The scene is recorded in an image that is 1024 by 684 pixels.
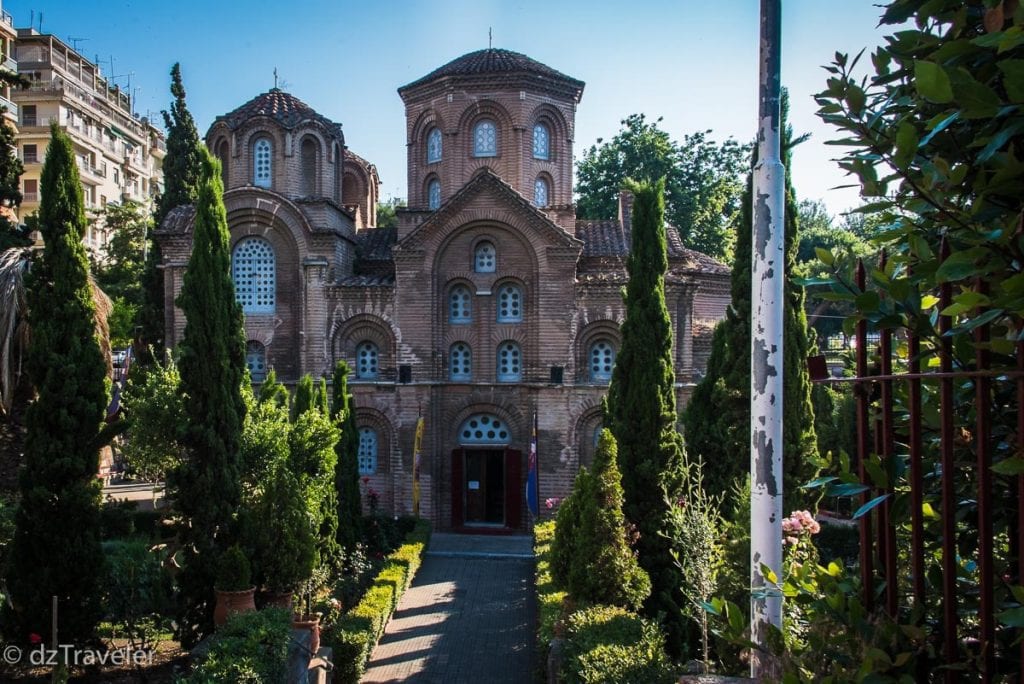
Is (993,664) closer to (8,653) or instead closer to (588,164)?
(8,653)

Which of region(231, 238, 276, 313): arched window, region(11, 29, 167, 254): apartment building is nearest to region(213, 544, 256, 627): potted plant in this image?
region(231, 238, 276, 313): arched window

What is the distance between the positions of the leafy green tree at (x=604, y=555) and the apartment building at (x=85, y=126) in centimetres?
3453

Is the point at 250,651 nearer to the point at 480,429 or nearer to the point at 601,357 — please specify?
the point at 480,429

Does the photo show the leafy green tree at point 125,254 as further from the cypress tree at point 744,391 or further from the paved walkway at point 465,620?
the cypress tree at point 744,391

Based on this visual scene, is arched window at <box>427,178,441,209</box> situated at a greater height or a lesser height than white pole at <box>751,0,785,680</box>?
greater

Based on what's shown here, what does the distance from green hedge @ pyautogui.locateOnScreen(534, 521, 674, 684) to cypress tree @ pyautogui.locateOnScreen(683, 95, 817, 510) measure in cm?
515

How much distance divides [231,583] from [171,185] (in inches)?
787

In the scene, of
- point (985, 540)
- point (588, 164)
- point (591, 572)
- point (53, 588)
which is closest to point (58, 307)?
point (53, 588)

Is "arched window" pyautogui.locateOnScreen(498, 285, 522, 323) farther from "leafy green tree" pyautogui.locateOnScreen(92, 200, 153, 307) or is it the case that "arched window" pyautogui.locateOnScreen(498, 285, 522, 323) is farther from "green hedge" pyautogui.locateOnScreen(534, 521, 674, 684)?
"leafy green tree" pyautogui.locateOnScreen(92, 200, 153, 307)

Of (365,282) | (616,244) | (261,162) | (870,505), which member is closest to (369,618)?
(870,505)

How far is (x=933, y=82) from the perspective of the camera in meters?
1.76

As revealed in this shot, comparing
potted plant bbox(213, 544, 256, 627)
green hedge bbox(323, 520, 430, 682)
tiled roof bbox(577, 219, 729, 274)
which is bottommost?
green hedge bbox(323, 520, 430, 682)

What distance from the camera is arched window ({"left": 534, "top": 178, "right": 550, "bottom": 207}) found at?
23.2m

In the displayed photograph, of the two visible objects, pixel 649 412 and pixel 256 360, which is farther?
pixel 256 360
